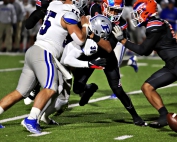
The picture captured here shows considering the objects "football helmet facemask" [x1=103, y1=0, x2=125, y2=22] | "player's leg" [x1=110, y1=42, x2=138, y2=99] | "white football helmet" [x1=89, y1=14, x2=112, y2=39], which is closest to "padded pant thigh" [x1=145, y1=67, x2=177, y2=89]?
"white football helmet" [x1=89, y1=14, x2=112, y2=39]

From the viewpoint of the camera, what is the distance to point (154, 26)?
651 cm

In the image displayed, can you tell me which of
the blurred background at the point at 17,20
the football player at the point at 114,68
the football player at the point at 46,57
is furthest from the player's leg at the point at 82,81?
the blurred background at the point at 17,20

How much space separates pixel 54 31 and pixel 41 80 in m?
0.54

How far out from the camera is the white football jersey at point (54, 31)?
639 cm

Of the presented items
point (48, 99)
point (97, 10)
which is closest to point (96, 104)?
point (97, 10)

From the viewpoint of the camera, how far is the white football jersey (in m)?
6.39

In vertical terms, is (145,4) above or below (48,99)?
above

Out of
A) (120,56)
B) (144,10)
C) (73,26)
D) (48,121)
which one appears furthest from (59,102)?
(120,56)

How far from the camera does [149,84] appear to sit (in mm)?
6688

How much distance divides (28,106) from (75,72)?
1.18 meters

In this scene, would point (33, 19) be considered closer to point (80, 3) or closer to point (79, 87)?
point (80, 3)

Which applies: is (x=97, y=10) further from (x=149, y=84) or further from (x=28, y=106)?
(x=28, y=106)

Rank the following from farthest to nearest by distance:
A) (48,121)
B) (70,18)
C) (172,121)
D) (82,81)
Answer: (82,81) < (48,121) < (70,18) < (172,121)

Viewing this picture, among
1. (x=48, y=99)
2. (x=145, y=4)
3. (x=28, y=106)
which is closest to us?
(x=48, y=99)
